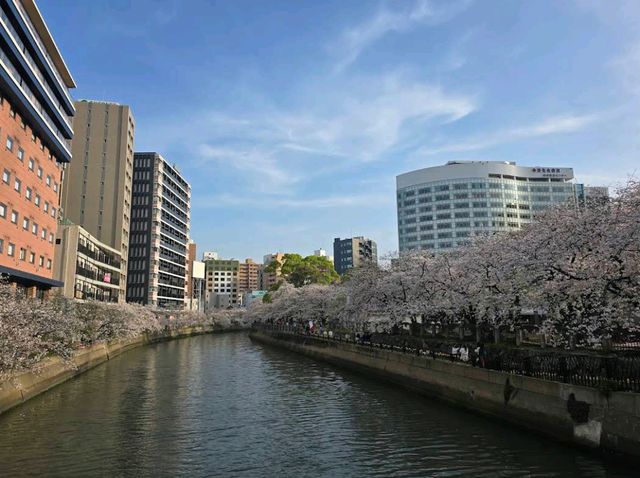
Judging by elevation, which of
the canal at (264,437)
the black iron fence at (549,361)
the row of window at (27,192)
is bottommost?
the canal at (264,437)

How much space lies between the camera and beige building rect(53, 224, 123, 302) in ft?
281

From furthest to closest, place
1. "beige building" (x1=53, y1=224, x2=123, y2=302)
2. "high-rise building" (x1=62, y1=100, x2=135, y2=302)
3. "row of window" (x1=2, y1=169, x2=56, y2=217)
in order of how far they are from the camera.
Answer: "high-rise building" (x1=62, y1=100, x2=135, y2=302), "beige building" (x1=53, y1=224, x2=123, y2=302), "row of window" (x1=2, y1=169, x2=56, y2=217)

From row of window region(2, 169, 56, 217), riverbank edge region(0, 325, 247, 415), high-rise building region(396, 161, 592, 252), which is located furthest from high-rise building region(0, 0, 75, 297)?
high-rise building region(396, 161, 592, 252)

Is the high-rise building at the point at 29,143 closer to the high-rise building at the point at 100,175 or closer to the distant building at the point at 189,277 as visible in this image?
the high-rise building at the point at 100,175

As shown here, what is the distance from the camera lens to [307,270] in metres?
120

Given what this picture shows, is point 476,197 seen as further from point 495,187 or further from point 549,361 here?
point 549,361

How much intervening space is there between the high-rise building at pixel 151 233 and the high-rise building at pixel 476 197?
298 ft

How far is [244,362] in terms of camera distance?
5975 centimetres

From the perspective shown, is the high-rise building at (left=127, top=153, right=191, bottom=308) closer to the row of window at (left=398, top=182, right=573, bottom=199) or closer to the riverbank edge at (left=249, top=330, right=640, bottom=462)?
the row of window at (left=398, top=182, right=573, bottom=199)

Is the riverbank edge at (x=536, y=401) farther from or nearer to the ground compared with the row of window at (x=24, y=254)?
nearer to the ground

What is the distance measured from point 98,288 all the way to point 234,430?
87.6m

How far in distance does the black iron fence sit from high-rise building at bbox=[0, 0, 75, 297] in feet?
135

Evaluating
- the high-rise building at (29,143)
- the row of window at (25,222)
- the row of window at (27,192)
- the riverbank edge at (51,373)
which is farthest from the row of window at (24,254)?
the riverbank edge at (51,373)

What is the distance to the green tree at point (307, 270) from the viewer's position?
4719 inches
